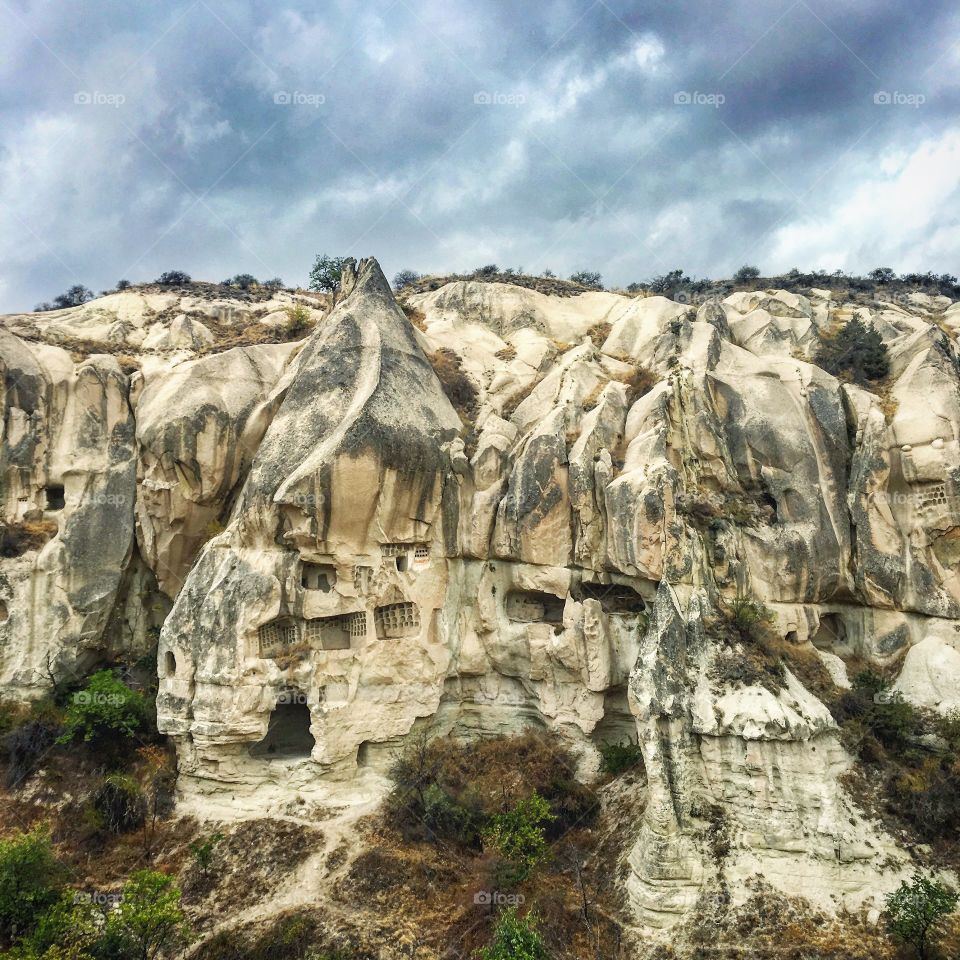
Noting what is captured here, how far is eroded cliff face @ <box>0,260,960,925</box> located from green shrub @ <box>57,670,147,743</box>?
1.58 metres

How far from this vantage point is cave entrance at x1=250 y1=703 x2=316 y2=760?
15859mm

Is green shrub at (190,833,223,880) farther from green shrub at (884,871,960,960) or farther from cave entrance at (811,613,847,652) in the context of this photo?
cave entrance at (811,613,847,652)

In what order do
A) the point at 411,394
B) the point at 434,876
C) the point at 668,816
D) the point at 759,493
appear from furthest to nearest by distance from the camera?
the point at 411,394 → the point at 759,493 → the point at 434,876 → the point at 668,816

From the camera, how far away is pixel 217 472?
58.2 feet

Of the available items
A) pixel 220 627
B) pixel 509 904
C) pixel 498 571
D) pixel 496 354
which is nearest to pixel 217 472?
pixel 220 627

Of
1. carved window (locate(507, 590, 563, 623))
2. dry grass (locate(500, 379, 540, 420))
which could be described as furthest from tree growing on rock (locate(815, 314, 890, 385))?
carved window (locate(507, 590, 563, 623))

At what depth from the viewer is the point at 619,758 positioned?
15.0 m

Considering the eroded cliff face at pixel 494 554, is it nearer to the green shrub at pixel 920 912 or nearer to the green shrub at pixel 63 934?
the green shrub at pixel 920 912

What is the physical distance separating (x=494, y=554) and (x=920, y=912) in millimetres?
10524

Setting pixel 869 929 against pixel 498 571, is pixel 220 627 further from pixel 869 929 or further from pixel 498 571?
pixel 869 929

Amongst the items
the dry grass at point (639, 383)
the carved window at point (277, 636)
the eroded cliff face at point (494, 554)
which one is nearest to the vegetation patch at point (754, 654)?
the eroded cliff face at point (494, 554)

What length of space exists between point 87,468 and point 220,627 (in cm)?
703

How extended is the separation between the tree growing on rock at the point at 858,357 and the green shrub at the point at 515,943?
1560 centimetres

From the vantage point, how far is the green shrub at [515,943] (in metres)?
9.93
